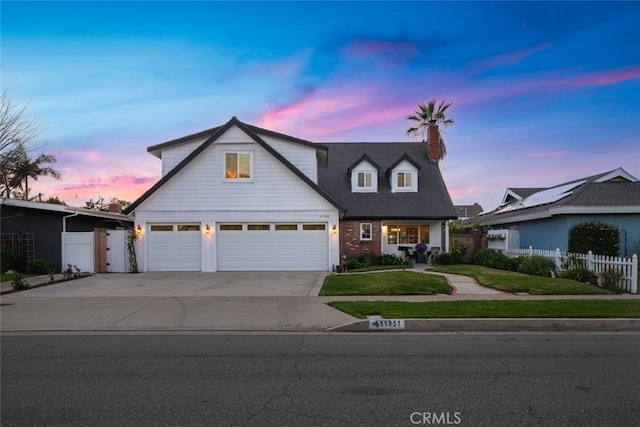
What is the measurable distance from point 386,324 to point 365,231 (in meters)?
14.4

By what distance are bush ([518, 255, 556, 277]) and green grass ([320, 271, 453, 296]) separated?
435 centimetres

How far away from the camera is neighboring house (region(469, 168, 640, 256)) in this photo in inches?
723

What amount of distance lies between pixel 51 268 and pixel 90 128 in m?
7.28

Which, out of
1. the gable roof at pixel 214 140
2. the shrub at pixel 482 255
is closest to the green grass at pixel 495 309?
the gable roof at pixel 214 140

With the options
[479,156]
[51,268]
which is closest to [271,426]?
[51,268]

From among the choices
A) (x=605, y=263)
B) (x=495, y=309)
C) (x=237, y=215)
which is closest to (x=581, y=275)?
(x=605, y=263)

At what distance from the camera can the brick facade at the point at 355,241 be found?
2244 centimetres

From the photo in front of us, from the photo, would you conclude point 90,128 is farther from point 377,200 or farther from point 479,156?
point 479,156

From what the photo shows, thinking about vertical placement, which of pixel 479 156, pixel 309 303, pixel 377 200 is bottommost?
pixel 309 303

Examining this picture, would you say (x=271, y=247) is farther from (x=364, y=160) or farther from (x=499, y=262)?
(x=499, y=262)

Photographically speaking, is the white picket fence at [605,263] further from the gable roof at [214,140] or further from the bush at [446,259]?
the gable roof at [214,140]

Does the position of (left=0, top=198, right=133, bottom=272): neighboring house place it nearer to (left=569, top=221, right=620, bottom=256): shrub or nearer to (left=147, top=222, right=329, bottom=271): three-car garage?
(left=147, top=222, right=329, bottom=271): three-car garage

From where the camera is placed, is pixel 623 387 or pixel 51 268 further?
pixel 51 268

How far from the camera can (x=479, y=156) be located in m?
28.0
